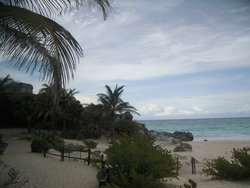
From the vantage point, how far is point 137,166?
736 cm

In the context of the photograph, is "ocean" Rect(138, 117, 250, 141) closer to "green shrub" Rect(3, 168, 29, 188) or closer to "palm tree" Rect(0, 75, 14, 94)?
"palm tree" Rect(0, 75, 14, 94)

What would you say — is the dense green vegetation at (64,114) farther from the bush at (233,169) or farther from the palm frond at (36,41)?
the palm frond at (36,41)

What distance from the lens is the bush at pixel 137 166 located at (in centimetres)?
698

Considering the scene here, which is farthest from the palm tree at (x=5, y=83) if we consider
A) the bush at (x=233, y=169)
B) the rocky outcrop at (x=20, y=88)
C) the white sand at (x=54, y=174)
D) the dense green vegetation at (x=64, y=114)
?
the bush at (x=233, y=169)

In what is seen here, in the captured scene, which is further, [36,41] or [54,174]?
[54,174]

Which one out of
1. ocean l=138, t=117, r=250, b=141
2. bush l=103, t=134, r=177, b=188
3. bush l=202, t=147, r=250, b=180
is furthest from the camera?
ocean l=138, t=117, r=250, b=141

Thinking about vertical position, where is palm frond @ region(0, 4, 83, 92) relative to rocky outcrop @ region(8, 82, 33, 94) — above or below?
below

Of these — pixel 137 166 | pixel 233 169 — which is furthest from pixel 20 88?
pixel 233 169

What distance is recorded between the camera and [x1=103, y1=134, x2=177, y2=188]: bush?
698 centimetres

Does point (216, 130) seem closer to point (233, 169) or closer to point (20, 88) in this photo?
point (20, 88)

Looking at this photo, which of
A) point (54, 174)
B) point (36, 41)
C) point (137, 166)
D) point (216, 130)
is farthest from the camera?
point (216, 130)

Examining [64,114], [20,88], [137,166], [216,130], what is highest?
[20,88]

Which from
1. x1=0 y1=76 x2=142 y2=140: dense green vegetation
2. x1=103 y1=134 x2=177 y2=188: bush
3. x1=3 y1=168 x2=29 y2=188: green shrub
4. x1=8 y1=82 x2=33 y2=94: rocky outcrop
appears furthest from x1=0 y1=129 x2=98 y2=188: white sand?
x1=8 y1=82 x2=33 y2=94: rocky outcrop

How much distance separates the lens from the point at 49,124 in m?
34.9
